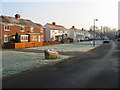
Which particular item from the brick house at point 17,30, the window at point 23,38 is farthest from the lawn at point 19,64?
the window at point 23,38

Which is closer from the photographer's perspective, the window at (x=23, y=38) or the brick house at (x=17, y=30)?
the brick house at (x=17, y=30)

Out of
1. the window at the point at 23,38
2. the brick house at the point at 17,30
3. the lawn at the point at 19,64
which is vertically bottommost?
the lawn at the point at 19,64

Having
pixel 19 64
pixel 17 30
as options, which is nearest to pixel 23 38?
pixel 17 30

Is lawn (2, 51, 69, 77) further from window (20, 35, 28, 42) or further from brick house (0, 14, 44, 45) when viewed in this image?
window (20, 35, 28, 42)

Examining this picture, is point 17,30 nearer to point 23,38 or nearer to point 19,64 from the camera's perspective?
point 23,38

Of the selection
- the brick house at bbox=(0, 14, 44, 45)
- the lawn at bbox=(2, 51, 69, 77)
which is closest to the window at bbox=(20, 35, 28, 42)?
the brick house at bbox=(0, 14, 44, 45)

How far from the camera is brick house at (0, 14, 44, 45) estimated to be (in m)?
33.8

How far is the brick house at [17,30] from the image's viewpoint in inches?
1332

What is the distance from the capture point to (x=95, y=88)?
254 inches

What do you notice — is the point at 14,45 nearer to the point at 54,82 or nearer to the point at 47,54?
the point at 47,54

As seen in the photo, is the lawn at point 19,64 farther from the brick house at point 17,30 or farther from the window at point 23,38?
the window at point 23,38

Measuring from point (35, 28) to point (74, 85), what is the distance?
40881 mm

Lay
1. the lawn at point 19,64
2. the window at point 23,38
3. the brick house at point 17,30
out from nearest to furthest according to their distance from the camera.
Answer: the lawn at point 19,64 < the brick house at point 17,30 < the window at point 23,38

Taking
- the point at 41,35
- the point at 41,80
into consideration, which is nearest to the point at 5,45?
the point at 41,35
